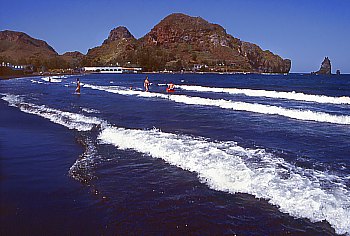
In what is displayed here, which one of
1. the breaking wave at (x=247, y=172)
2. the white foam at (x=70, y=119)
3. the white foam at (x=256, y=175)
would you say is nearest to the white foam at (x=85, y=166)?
the breaking wave at (x=247, y=172)

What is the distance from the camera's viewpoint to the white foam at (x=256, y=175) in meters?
6.34

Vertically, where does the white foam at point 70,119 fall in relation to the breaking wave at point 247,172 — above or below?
below

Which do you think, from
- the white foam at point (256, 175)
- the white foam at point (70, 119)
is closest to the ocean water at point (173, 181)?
the white foam at point (256, 175)

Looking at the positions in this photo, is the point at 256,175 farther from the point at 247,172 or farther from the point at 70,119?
the point at 70,119

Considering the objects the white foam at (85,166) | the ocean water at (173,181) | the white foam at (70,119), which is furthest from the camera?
the white foam at (70,119)

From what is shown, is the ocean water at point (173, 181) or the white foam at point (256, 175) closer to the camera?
the ocean water at point (173, 181)

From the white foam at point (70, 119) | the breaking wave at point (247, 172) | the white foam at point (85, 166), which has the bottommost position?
the white foam at point (70, 119)

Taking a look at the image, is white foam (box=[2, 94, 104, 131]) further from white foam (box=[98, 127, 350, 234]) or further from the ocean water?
white foam (box=[98, 127, 350, 234])

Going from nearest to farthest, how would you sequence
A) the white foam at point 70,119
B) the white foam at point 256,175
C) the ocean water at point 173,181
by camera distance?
1. the ocean water at point 173,181
2. the white foam at point 256,175
3. the white foam at point 70,119

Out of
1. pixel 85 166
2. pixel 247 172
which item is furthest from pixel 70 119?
pixel 247 172

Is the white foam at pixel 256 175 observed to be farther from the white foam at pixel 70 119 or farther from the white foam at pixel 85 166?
the white foam at pixel 70 119

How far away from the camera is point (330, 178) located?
26.9 feet

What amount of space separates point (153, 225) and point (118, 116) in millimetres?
14416

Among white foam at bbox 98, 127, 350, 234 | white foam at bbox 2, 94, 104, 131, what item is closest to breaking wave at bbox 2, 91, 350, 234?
white foam at bbox 98, 127, 350, 234
